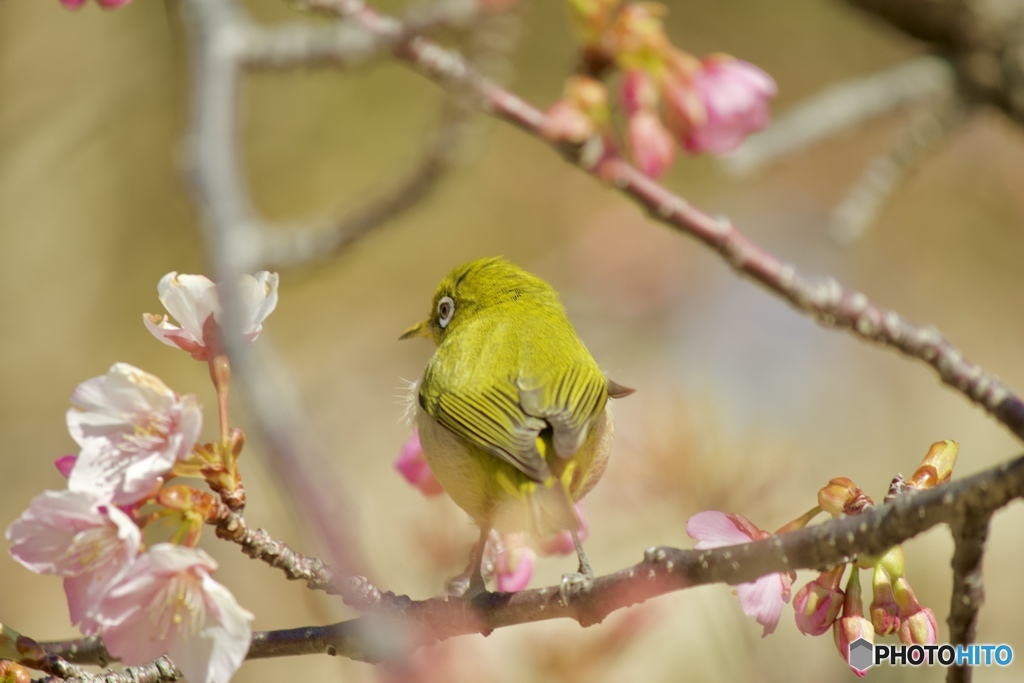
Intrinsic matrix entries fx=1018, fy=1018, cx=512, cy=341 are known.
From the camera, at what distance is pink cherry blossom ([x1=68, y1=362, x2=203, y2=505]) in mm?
1540

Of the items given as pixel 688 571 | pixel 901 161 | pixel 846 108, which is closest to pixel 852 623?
pixel 688 571

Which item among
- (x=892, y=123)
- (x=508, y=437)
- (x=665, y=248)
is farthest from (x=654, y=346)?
(x=508, y=437)

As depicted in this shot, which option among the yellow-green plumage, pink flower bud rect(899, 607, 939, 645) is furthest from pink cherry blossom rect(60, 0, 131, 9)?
pink flower bud rect(899, 607, 939, 645)

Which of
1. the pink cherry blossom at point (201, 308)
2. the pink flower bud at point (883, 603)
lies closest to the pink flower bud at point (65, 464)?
the pink cherry blossom at point (201, 308)

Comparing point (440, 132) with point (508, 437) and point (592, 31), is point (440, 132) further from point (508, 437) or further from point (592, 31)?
point (508, 437)

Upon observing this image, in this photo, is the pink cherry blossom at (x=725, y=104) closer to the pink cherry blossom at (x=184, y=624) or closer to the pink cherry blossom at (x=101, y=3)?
the pink cherry blossom at (x=101, y=3)

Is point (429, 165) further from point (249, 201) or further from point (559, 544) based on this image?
point (559, 544)

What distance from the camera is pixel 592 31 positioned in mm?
2480

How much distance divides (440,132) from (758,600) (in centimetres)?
151

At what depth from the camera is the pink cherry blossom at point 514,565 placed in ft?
7.03

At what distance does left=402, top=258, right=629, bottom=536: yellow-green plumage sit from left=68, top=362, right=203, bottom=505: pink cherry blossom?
74 cm

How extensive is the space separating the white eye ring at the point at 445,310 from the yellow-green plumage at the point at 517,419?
19 cm

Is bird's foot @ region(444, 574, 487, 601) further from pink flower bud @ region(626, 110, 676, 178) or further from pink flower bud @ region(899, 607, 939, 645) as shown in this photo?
pink flower bud @ region(626, 110, 676, 178)

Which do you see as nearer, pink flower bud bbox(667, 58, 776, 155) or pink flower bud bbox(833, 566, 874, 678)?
pink flower bud bbox(833, 566, 874, 678)
